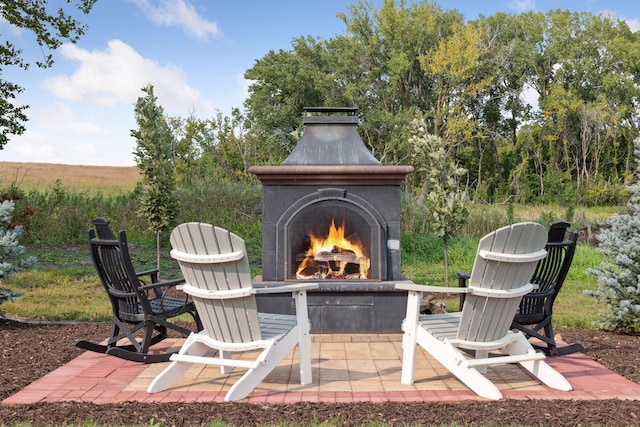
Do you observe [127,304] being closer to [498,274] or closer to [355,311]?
[355,311]

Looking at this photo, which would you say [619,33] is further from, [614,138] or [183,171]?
[183,171]

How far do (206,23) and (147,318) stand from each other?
9.35 metres

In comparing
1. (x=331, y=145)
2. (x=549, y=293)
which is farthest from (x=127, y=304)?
(x=549, y=293)

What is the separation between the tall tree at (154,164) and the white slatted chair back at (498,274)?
592 centimetres

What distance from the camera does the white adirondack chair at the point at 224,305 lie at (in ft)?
13.3

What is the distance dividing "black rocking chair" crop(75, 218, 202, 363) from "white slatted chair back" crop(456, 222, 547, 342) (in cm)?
220

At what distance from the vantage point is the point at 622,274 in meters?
5.93

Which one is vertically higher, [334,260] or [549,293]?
[334,260]

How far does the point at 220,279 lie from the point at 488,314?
180cm

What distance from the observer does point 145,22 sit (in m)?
12.2

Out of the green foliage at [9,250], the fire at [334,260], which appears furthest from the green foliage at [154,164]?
the fire at [334,260]

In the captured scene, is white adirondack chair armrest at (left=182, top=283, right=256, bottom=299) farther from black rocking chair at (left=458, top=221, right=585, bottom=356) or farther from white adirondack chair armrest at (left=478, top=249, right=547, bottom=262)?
black rocking chair at (left=458, top=221, right=585, bottom=356)

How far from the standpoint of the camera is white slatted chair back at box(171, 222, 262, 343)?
4.04 m

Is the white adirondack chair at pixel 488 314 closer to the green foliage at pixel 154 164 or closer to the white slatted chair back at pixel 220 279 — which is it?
the white slatted chair back at pixel 220 279
